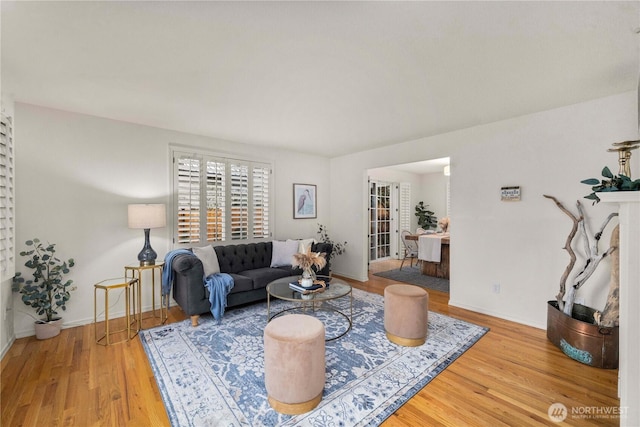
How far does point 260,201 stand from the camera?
4.74 meters

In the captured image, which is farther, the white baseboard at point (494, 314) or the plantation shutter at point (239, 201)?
the plantation shutter at point (239, 201)

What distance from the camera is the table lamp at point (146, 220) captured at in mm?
3158

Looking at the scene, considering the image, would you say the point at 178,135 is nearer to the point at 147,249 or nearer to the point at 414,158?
the point at 147,249

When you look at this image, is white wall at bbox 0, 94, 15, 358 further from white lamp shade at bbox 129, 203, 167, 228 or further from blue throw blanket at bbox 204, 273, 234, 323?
blue throw blanket at bbox 204, 273, 234, 323

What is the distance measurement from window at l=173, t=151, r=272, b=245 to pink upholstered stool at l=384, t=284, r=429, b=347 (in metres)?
2.71

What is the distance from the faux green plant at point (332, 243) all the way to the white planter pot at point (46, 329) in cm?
399

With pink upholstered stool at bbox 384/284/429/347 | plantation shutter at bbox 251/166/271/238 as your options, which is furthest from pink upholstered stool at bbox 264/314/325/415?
plantation shutter at bbox 251/166/271/238

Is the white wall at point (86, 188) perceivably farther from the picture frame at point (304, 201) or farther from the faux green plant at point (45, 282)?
the picture frame at point (304, 201)

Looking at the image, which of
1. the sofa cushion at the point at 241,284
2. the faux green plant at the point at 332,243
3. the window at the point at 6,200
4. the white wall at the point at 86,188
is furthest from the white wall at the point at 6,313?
the faux green plant at the point at 332,243

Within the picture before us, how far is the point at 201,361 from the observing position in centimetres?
242

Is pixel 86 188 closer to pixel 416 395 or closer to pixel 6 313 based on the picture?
pixel 6 313

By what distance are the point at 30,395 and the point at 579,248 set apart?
497 centimetres

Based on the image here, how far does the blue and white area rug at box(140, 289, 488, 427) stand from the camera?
1800mm

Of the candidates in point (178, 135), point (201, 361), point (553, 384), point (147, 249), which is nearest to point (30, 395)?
point (201, 361)
